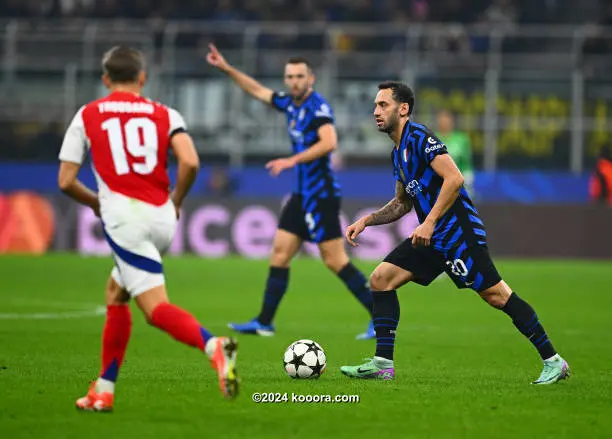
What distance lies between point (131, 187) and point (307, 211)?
4.98 meters

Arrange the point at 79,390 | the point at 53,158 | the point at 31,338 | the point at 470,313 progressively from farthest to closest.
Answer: the point at 53,158, the point at 470,313, the point at 31,338, the point at 79,390

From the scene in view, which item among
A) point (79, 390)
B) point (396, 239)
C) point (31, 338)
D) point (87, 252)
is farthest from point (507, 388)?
point (87, 252)

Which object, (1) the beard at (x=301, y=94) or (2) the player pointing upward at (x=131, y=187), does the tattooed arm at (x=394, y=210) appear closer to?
(2) the player pointing upward at (x=131, y=187)

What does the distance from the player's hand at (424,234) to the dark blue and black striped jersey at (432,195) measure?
32cm

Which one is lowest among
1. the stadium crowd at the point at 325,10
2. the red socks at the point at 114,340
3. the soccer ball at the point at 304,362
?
the soccer ball at the point at 304,362

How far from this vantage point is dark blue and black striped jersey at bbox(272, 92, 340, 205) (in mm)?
11258

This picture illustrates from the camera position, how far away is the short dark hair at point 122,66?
654cm

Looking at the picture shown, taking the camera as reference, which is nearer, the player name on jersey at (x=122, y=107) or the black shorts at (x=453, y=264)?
the player name on jersey at (x=122, y=107)

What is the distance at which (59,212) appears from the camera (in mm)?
21844

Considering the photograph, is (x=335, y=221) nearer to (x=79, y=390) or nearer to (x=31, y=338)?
(x=31, y=338)

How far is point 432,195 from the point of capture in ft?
26.3

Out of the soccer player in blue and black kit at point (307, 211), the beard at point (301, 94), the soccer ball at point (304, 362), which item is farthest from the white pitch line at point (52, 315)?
the soccer ball at point (304, 362)

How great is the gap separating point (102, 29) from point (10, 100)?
2.23 meters

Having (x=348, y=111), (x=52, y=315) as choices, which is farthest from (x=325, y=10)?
(x=52, y=315)
